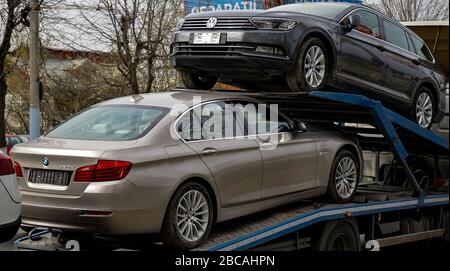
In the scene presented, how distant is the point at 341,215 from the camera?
6.86 metres

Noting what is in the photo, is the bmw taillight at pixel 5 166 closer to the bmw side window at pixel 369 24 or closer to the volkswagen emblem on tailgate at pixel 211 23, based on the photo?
the volkswagen emblem on tailgate at pixel 211 23

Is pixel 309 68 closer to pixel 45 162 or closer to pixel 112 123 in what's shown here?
pixel 112 123

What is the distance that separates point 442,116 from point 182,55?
4.41 metres

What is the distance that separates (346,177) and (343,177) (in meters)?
0.07

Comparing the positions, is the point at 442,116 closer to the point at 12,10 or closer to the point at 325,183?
the point at 325,183

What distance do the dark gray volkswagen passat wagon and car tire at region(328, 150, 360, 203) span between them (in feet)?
2.74

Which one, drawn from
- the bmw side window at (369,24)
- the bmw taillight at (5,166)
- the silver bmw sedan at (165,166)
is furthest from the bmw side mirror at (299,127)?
the bmw taillight at (5,166)

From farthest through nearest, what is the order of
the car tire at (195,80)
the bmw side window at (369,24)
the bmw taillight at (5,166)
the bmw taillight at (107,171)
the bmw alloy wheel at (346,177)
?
the bmw side window at (369,24)
the car tire at (195,80)
the bmw alloy wheel at (346,177)
the bmw taillight at (107,171)
the bmw taillight at (5,166)

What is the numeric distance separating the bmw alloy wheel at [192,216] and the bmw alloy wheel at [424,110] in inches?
174

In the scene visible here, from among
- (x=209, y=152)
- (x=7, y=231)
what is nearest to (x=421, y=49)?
(x=209, y=152)

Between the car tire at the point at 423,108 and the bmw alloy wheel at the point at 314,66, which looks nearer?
the bmw alloy wheel at the point at 314,66

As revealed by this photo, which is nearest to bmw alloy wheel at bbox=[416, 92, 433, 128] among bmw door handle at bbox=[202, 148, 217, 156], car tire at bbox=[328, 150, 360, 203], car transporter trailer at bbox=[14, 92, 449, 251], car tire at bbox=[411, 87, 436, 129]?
car tire at bbox=[411, 87, 436, 129]

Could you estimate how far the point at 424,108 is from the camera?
8.84 m

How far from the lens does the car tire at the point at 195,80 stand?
7.56m
